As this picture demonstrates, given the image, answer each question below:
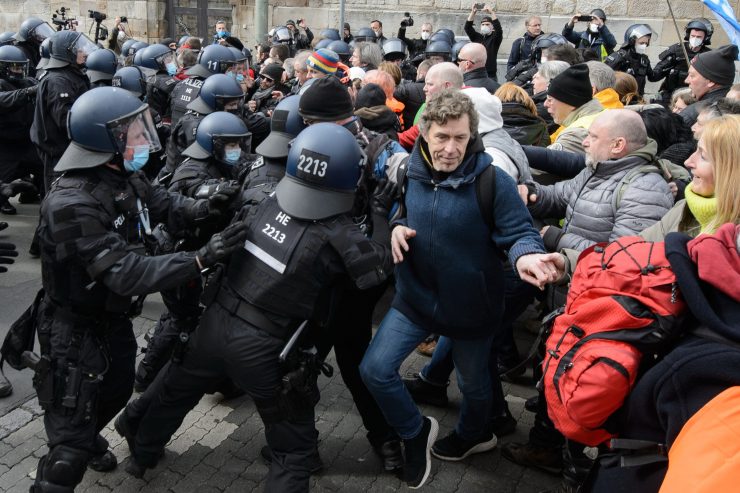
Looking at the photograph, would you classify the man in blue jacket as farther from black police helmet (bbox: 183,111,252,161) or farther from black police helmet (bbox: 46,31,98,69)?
black police helmet (bbox: 46,31,98,69)

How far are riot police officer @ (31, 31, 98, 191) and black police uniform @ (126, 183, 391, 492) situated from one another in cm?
385

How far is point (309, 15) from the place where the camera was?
15.5m

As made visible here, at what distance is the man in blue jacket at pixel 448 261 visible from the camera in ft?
9.68

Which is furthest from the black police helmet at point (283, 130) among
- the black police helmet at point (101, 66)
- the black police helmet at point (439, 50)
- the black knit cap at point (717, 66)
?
the black police helmet at point (439, 50)

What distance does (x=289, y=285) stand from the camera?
2887 mm

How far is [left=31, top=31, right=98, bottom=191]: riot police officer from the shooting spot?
Result: 19.9 ft

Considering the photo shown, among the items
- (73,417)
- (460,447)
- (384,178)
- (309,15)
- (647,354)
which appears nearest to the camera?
(647,354)

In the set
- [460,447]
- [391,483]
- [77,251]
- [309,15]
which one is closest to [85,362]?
[77,251]

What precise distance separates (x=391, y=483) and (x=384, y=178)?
1655 millimetres

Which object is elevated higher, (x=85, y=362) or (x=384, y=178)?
(x=384, y=178)

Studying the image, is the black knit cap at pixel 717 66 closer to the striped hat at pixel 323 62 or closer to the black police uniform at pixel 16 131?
→ the striped hat at pixel 323 62

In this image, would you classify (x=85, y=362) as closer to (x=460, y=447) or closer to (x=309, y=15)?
(x=460, y=447)

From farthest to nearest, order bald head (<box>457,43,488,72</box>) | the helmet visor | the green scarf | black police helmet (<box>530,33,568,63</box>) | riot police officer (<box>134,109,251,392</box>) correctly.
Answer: black police helmet (<box>530,33,568,63</box>)
bald head (<box>457,43,488,72</box>)
riot police officer (<box>134,109,251,392</box>)
the helmet visor
the green scarf

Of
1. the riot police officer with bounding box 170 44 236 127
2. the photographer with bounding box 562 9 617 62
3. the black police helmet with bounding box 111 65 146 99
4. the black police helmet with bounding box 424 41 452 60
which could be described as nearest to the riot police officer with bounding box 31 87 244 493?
the riot police officer with bounding box 170 44 236 127
